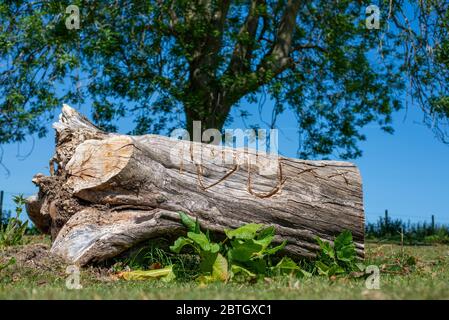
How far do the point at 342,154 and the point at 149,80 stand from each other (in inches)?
238

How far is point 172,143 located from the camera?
723 centimetres

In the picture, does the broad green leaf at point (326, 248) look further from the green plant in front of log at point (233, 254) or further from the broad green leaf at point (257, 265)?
the broad green leaf at point (257, 265)

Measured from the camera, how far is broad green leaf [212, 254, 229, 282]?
5.80 metres

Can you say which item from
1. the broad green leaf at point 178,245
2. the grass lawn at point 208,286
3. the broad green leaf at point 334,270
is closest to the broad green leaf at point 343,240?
the broad green leaf at point 334,270

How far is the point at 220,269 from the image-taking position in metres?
5.87

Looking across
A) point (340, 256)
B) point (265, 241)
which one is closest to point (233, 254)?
point (265, 241)

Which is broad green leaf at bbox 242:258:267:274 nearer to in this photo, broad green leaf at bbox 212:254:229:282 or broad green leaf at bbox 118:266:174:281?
broad green leaf at bbox 212:254:229:282

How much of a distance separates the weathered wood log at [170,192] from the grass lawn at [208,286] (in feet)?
1.32

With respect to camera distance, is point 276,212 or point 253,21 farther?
point 253,21

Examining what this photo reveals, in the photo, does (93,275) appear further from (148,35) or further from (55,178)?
(148,35)

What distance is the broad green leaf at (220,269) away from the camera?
580 cm

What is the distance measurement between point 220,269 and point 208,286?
1.10 meters

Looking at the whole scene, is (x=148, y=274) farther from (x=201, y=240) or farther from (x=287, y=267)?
(x=287, y=267)
